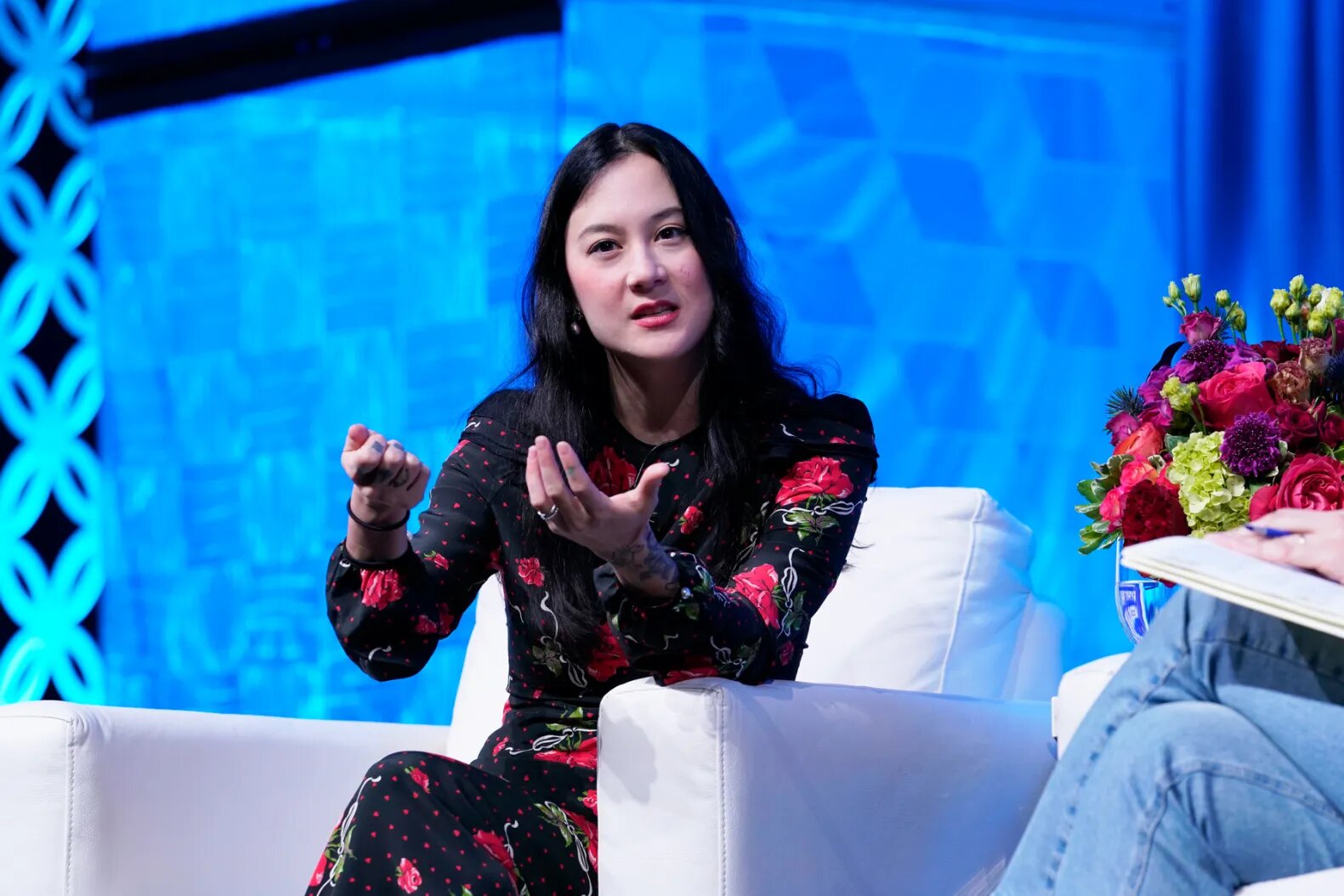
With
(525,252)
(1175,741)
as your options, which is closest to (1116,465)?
(1175,741)

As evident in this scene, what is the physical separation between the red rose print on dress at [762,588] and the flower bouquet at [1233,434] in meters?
0.41

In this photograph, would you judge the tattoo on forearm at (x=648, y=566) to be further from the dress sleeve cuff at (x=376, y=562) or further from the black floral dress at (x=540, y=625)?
the dress sleeve cuff at (x=376, y=562)

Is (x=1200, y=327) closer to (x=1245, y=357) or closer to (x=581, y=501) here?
(x=1245, y=357)

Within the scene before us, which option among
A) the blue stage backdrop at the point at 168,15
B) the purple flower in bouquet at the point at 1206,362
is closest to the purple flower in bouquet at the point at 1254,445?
the purple flower in bouquet at the point at 1206,362

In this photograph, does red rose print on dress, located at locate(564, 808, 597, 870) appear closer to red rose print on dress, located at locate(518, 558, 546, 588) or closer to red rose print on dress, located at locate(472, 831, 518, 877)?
red rose print on dress, located at locate(472, 831, 518, 877)

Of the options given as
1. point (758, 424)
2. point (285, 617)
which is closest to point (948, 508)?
point (758, 424)

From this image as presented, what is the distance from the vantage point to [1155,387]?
1.67m

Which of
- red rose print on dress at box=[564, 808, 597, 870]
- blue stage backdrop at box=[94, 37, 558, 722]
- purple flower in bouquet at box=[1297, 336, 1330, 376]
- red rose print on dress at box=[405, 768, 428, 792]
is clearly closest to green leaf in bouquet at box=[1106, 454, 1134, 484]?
purple flower in bouquet at box=[1297, 336, 1330, 376]

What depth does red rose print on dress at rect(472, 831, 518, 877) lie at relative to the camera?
4.29 ft

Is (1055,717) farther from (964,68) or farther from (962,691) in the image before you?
(964,68)

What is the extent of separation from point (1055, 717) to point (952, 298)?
119cm

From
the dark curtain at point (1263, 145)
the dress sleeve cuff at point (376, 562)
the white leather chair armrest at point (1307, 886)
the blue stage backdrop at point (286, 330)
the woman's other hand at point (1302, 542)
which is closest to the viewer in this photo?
the white leather chair armrest at point (1307, 886)

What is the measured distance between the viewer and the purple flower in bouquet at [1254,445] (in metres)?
1.51

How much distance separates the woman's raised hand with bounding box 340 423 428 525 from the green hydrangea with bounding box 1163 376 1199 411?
0.82 meters
